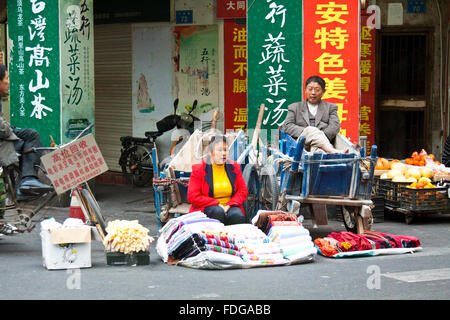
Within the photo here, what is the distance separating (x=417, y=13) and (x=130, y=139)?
595cm

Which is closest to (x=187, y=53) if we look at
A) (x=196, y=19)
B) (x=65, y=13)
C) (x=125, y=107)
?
(x=196, y=19)

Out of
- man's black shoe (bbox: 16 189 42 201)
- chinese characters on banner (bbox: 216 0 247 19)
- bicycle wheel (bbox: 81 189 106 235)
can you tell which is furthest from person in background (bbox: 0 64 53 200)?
chinese characters on banner (bbox: 216 0 247 19)

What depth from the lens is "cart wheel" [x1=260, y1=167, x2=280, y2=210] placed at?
9.94 m

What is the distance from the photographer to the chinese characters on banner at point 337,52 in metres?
11.9

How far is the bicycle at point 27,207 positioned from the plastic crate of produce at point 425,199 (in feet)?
14.8

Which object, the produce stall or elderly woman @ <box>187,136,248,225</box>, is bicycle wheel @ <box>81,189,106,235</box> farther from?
the produce stall

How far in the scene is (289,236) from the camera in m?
8.59

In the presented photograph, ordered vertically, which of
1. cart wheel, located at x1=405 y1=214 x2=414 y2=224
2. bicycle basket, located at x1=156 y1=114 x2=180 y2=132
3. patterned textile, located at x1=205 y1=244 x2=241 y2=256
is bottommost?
cart wheel, located at x1=405 y1=214 x2=414 y2=224

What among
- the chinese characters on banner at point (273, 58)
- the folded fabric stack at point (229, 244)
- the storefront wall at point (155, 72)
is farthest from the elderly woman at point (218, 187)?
the storefront wall at point (155, 72)

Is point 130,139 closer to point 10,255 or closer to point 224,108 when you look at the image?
point 224,108

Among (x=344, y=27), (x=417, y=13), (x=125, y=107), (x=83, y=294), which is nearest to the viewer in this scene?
(x=83, y=294)

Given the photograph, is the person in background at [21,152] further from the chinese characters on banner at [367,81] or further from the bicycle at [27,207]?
the chinese characters on banner at [367,81]

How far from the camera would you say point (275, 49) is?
12.0 metres

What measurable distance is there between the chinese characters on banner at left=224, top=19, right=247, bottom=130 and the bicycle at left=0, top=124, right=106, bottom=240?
20.4 ft
